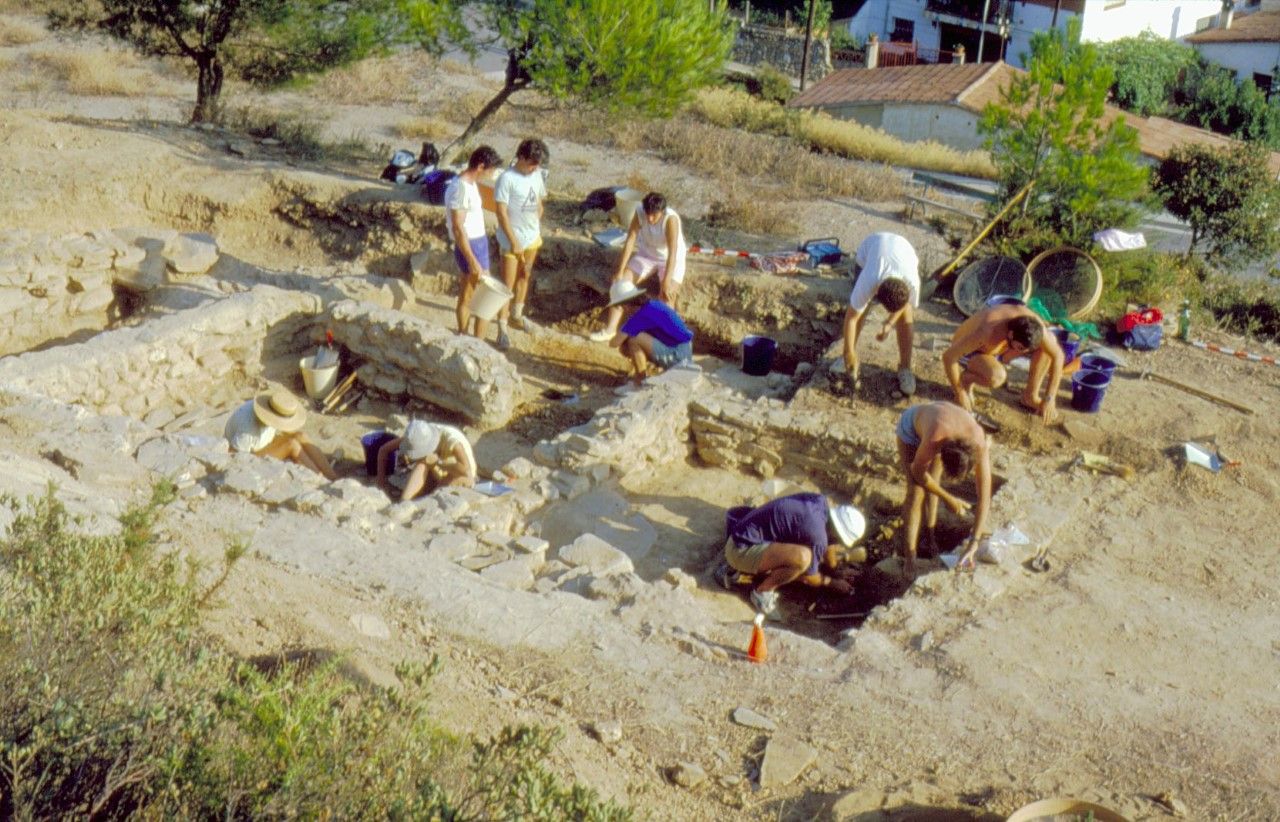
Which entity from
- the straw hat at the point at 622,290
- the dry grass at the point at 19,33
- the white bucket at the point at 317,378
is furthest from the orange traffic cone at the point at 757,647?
the dry grass at the point at 19,33

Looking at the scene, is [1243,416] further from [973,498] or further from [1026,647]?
[1026,647]

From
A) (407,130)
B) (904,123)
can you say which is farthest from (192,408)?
(904,123)

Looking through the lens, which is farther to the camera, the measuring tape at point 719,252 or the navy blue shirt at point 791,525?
the measuring tape at point 719,252

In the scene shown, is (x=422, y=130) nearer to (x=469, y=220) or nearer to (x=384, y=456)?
(x=469, y=220)

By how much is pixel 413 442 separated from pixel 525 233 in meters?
2.92

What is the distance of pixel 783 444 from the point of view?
8.79 meters

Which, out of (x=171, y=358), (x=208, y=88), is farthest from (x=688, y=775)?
(x=208, y=88)

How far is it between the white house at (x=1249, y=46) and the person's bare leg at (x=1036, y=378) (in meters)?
31.3

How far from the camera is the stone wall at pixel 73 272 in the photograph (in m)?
10.1

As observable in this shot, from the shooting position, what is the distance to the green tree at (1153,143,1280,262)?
12.9 m

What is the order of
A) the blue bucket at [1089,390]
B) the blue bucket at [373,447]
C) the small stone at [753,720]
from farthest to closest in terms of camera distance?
the blue bucket at [1089,390] < the blue bucket at [373,447] < the small stone at [753,720]

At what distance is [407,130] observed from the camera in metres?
17.9

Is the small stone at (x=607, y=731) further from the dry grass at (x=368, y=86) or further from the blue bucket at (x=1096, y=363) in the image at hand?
the dry grass at (x=368, y=86)

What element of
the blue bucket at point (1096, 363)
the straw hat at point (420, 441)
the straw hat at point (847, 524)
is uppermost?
the blue bucket at point (1096, 363)
